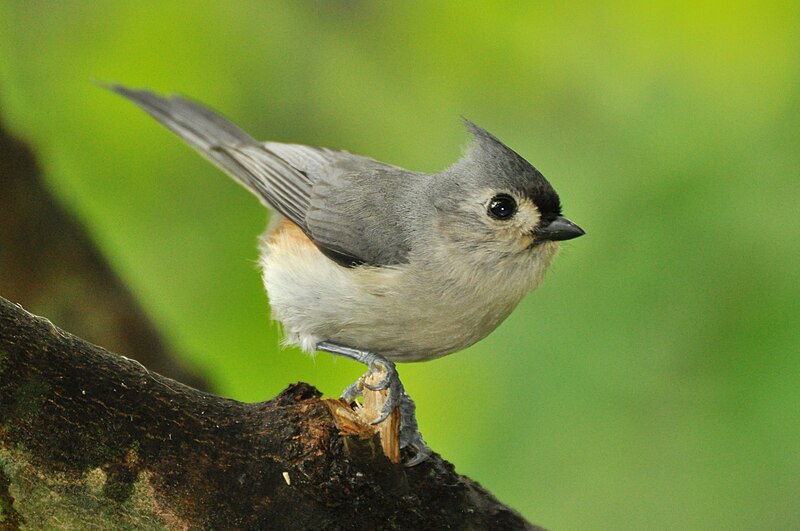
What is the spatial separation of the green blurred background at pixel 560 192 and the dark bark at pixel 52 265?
0.15 metres

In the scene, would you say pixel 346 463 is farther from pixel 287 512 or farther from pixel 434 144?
pixel 434 144

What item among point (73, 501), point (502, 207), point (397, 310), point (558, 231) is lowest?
point (73, 501)

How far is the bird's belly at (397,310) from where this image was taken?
3133 mm

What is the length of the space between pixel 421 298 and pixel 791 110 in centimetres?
165

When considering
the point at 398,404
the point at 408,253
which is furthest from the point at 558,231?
the point at 398,404

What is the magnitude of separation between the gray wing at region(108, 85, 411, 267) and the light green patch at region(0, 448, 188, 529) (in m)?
1.56

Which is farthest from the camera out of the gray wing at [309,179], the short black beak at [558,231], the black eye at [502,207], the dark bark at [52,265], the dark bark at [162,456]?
the gray wing at [309,179]

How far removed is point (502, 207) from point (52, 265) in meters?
1.77

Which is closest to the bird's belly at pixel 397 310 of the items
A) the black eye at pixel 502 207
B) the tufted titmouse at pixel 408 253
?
the tufted titmouse at pixel 408 253

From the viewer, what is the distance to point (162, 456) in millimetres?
1965

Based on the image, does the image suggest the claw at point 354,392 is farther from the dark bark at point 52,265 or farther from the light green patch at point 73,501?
the dark bark at point 52,265

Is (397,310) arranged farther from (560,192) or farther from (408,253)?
(560,192)

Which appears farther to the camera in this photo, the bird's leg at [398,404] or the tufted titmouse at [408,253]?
the tufted titmouse at [408,253]

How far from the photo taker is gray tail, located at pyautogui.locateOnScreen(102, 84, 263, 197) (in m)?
3.86
